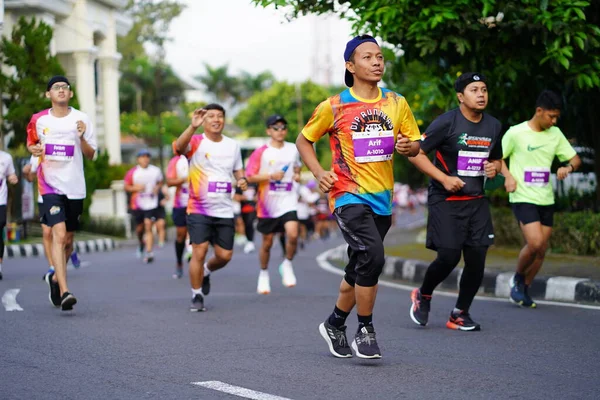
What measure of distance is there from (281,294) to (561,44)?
12.8 feet

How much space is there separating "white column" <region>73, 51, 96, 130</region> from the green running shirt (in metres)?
29.5

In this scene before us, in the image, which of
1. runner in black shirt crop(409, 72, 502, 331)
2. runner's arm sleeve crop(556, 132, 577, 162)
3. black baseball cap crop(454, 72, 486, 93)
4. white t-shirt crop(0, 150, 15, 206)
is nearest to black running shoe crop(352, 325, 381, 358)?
runner in black shirt crop(409, 72, 502, 331)

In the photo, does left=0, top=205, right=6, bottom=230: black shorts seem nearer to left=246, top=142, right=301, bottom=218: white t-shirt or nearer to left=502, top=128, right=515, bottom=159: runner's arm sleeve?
left=246, top=142, right=301, bottom=218: white t-shirt

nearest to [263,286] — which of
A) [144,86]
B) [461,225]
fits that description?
[461,225]

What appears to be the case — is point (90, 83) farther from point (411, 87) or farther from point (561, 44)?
point (561, 44)

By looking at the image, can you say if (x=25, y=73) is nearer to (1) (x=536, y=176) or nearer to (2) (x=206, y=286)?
(2) (x=206, y=286)

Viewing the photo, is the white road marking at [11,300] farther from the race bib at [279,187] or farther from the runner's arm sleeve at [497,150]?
the runner's arm sleeve at [497,150]

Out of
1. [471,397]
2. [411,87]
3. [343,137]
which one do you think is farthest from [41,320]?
[411,87]

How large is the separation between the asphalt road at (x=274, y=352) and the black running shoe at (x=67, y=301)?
105 millimetres

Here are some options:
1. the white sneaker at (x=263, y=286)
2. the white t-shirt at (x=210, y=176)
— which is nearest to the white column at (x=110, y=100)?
the white sneaker at (x=263, y=286)

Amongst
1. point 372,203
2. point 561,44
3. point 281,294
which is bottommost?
point 281,294

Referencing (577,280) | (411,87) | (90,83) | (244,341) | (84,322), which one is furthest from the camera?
(90,83)

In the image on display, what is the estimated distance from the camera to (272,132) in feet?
41.4

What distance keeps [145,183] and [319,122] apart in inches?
518
